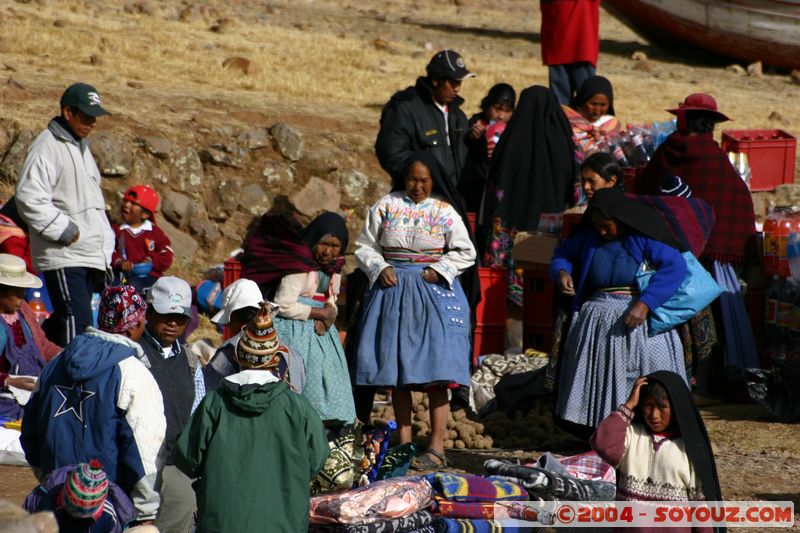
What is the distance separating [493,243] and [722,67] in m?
10.8

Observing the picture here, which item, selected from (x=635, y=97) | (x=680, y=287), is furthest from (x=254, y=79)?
(x=680, y=287)

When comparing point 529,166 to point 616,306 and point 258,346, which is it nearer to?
point 616,306

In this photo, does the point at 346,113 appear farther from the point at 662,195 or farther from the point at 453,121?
the point at 662,195

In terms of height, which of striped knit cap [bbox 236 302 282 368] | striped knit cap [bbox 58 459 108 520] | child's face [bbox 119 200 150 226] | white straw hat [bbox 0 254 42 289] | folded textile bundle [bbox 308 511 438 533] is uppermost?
child's face [bbox 119 200 150 226]

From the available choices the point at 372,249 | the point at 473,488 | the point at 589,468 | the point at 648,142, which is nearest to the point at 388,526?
the point at 473,488

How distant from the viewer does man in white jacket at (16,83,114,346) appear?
8.09 meters

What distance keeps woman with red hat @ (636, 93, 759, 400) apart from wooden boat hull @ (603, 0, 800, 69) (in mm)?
10478

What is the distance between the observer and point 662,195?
8742 millimetres

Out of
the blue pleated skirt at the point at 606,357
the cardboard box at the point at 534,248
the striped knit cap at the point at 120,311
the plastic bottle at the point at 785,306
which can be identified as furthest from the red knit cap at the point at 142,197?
the plastic bottle at the point at 785,306

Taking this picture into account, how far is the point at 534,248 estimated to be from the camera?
9.63m

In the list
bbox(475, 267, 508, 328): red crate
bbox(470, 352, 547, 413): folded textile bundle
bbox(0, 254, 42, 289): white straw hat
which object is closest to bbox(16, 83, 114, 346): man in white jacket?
bbox(0, 254, 42, 289): white straw hat

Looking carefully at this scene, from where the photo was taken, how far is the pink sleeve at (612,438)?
18.5 feet

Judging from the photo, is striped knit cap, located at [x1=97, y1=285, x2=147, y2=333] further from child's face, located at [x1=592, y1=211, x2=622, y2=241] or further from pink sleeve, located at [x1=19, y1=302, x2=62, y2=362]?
child's face, located at [x1=592, y1=211, x2=622, y2=241]

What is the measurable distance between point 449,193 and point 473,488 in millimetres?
2134
